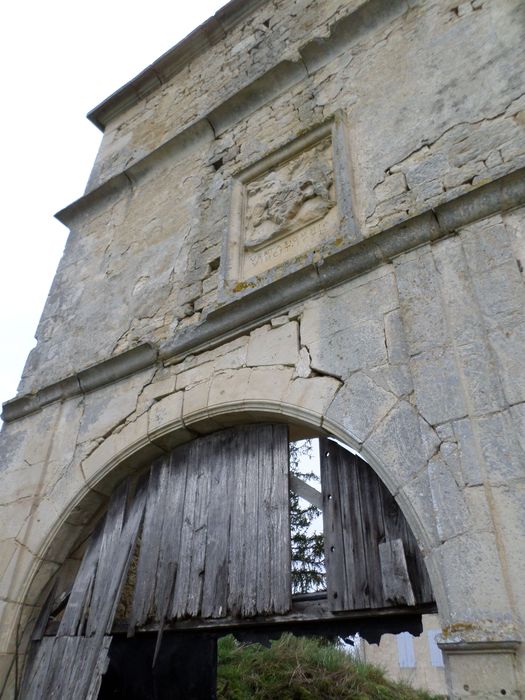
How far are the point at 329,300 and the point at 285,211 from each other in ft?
3.10

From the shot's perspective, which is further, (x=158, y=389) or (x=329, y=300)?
(x=158, y=389)

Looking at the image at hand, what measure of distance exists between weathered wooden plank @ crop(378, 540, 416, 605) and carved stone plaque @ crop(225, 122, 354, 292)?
166 cm

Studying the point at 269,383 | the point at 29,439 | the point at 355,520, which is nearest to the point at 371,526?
the point at 355,520

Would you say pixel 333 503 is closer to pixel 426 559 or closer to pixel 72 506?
pixel 426 559

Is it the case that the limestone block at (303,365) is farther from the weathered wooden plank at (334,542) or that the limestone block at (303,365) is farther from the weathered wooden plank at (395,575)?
the weathered wooden plank at (395,575)

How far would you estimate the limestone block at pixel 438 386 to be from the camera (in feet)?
6.63

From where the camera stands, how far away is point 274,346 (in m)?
2.85

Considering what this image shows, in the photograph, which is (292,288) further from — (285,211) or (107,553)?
(107,553)

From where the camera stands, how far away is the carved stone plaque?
319 centimetres

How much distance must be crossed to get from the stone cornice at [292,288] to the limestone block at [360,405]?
693 millimetres

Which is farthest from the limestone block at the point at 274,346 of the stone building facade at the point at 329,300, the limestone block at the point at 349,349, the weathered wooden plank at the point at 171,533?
the weathered wooden plank at the point at 171,533

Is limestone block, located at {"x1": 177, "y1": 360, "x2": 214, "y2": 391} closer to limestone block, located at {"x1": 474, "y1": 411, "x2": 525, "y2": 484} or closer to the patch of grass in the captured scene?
limestone block, located at {"x1": 474, "y1": 411, "x2": 525, "y2": 484}

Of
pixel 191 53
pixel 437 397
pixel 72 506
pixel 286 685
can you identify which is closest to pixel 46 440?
pixel 72 506

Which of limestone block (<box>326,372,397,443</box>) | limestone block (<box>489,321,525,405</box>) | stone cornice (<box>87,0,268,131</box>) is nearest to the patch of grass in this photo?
limestone block (<box>326,372,397,443</box>)
